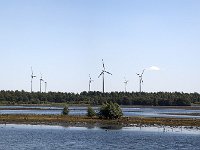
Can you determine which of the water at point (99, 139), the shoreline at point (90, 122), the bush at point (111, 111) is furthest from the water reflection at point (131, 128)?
the bush at point (111, 111)

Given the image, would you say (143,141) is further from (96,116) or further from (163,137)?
(96,116)

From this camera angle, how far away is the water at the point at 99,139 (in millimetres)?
73294

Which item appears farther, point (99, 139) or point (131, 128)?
point (131, 128)

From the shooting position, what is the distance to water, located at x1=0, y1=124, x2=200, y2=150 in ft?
240

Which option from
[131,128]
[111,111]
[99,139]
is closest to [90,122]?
[111,111]

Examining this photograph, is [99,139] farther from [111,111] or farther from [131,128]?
[111,111]

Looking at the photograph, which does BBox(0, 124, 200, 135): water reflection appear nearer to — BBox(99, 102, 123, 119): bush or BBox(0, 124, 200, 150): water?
BBox(0, 124, 200, 150): water

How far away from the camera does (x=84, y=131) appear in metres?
98.5

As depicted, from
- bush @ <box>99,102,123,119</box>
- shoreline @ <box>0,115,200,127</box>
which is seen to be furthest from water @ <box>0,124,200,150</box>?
bush @ <box>99,102,123,119</box>

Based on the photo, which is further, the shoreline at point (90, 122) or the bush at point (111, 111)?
the bush at point (111, 111)

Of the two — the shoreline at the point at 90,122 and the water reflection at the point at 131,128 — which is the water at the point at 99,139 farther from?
the shoreline at the point at 90,122

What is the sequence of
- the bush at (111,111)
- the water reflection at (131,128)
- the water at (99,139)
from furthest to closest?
the bush at (111,111) < the water reflection at (131,128) < the water at (99,139)

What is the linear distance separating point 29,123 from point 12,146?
4806 centimetres

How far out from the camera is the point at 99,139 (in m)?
84.5
